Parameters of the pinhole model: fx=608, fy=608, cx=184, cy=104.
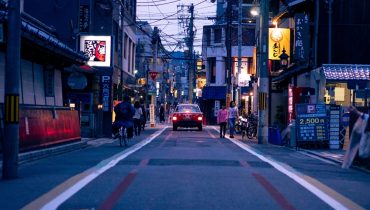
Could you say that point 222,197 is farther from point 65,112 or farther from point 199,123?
point 199,123

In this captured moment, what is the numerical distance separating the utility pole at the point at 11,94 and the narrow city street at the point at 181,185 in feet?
1.61

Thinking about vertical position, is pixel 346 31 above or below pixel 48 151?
above

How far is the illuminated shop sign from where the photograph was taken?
3100 cm

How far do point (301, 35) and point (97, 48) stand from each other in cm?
1032

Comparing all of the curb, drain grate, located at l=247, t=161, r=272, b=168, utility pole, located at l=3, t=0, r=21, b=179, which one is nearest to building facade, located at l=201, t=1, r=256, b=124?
the curb

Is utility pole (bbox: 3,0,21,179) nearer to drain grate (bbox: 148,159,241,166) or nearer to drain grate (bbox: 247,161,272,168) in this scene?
drain grate (bbox: 148,159,241,166)

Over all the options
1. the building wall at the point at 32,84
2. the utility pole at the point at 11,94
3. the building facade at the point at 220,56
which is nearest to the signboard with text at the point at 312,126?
the building wall at the point at 32,84

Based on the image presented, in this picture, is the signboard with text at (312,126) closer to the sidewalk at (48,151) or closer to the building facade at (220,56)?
the sidewalk at (48,151)

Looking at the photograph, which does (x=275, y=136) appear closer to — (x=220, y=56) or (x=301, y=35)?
(x=301, y=35)

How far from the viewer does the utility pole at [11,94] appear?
12.1 m

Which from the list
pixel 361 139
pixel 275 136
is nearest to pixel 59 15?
pixel 275 136

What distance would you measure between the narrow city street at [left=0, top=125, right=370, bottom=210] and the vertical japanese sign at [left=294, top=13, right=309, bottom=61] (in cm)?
1321

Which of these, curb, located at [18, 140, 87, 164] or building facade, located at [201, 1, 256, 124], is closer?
curb, located at [18, 140, 87, 164]

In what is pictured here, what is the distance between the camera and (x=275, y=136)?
27359 millimetres
